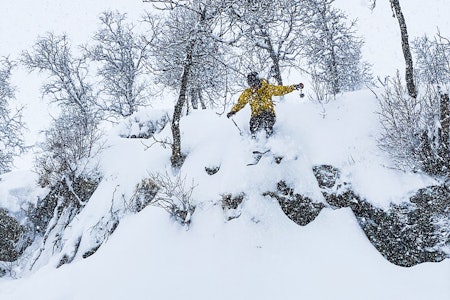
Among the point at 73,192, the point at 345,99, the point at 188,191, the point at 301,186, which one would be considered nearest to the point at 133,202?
the point at 188,191

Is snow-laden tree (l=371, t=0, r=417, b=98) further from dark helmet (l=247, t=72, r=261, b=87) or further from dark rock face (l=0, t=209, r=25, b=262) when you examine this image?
dark rock face (l=0, t=209, r=25, b=262)

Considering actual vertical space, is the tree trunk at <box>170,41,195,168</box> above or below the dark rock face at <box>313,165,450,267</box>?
above

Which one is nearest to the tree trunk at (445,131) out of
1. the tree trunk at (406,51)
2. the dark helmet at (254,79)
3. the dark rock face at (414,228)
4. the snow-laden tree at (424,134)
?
the snow-laden tree at (424,134)

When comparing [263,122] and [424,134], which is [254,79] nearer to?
[263,122]

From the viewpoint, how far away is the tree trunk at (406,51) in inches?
237

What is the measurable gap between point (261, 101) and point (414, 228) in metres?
3.64

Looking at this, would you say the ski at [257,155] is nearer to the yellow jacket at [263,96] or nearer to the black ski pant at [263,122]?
the black ski pant at [263,122]

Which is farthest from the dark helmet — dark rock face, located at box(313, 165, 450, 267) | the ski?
dark rock face, located at box(313, 165, 450, 267)

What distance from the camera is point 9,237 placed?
362 inches

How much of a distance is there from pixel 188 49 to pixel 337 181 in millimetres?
4670

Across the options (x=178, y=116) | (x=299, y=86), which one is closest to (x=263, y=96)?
(x=299, y=86)

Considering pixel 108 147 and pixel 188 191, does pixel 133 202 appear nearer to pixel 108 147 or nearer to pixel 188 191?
pixel 188 191

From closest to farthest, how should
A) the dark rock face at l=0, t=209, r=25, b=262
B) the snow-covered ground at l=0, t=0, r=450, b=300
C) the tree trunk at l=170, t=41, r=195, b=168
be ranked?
the snow-covered ground at l=0, t=0, r=450, b=300
the tree trunk at l=170, t=41, r=195, b=168
the dark rock face at l=0, t=209, r=25, b=262

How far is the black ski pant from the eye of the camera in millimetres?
6601
